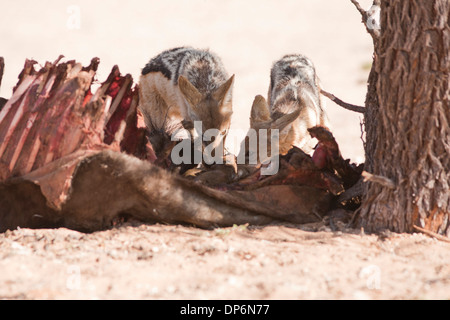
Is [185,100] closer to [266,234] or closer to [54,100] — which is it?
[54,100]

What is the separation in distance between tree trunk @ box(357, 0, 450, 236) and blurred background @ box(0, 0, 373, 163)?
269 inches

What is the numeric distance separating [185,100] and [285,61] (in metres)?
2.11

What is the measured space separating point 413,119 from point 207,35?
14.4 meters

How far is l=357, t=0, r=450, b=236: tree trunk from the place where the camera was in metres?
3.88

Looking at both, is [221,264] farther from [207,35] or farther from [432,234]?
[207,35]

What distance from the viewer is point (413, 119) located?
3.95 metres

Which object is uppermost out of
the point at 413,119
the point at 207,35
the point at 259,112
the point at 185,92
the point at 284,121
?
the point at 207,35

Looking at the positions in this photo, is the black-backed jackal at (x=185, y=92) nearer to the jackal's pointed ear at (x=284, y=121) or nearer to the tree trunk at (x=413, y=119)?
the jackal's pointed ear at (x=284, y=121)

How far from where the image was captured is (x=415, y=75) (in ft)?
13.0

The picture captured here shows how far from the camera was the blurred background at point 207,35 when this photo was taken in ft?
45.6

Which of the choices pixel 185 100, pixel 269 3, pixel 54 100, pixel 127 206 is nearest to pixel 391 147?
pixel 127 206

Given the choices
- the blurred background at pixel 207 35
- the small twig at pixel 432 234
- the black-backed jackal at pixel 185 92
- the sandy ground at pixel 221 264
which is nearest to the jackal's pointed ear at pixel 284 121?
the black-backed jackal at pixel 185 92

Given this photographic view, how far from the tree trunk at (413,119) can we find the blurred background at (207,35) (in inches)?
269

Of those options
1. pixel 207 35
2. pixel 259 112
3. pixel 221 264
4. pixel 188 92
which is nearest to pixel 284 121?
pixel 259 112
